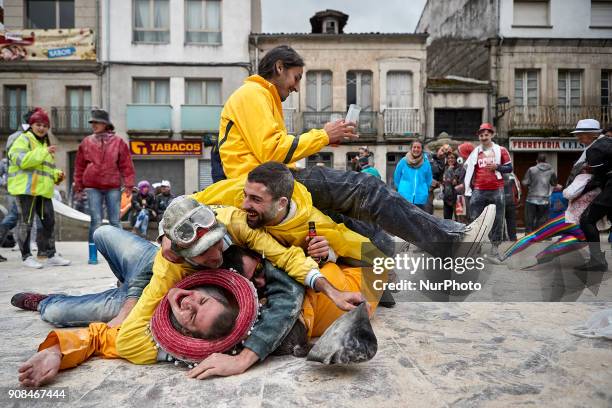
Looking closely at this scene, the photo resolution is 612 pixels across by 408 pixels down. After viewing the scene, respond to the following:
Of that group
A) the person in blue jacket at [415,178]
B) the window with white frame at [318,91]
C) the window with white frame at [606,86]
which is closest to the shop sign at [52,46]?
the window with white frame at [318,91]

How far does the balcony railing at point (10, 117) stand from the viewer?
19.1m

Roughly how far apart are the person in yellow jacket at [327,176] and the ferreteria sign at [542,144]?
59.5 ft

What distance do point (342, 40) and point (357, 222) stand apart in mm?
17820

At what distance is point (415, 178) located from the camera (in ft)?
23.0

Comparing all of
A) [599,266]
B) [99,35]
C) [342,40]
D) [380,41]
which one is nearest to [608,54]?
[380,41]

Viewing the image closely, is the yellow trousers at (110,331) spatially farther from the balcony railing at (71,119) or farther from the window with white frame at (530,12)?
the window with white frame at (530,12)

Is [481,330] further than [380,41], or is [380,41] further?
[380,41]

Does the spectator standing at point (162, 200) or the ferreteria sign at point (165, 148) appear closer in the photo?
the spectator standing at point (162, 200)

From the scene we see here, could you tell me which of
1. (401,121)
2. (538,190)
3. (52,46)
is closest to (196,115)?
(52,46)

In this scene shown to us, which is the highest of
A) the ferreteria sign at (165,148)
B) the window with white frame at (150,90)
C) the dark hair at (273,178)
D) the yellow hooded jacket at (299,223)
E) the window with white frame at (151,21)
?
the window with white frame at (151,21)

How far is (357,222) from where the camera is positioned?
347cm

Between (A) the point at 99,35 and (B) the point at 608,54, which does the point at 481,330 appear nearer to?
(A) the point at 99,35

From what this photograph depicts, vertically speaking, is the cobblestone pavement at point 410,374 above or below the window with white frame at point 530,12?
below

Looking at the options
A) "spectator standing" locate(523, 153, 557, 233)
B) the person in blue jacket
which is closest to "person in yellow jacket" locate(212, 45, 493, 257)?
the person in blue jacket
